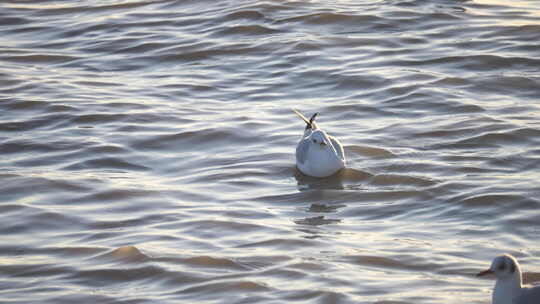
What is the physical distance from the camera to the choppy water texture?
764 cm

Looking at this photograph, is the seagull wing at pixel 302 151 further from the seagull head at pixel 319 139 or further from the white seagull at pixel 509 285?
the white seagull at pixel 509 285

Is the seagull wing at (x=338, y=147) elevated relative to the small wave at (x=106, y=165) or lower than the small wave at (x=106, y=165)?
elevated

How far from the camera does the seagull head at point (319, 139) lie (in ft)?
32.6

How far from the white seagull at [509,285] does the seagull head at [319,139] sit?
3.71 m

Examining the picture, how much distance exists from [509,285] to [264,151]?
488 cm

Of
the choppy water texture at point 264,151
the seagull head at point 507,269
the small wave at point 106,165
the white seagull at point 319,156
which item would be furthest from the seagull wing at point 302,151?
the seagull head at point 507,269

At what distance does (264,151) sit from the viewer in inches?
428

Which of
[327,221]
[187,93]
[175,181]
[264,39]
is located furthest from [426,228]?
[264,39]

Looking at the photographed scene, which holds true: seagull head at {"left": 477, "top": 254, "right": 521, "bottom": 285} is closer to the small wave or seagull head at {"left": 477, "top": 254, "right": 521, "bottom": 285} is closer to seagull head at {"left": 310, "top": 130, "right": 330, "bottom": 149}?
seagull head at {"left": 310, "top": 130, "right": 330, "bottom": 149}

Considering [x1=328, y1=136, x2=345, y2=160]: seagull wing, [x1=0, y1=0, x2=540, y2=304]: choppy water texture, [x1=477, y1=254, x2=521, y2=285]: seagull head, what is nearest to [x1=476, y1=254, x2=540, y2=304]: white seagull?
[x1=477, y1=254, x2=521, y2=285]: seagull head

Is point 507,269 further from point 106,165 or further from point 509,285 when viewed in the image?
point 106,165

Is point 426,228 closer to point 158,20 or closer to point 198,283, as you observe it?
point 198,283

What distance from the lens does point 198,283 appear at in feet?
24.5

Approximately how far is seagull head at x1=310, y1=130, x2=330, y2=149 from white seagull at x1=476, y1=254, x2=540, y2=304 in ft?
12.2
